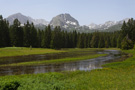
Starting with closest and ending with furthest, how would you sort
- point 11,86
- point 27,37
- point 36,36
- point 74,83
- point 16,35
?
point 11,86 < point 74,83 < point 16,35 < point 27,37 < point 36,36

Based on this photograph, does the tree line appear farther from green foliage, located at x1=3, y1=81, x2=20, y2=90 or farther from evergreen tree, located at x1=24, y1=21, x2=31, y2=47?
green foliage, located at x1=3, y1=81, x2=20, y2=90

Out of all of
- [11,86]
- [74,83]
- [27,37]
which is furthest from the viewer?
[27,37]

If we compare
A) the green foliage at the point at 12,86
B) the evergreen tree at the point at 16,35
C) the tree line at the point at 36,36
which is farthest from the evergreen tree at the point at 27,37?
the green foliage at the point at 12,86

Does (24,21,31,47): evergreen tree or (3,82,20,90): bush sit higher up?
(24,21,31,47): evergreen tree

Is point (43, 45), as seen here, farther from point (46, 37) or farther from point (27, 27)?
point (27, 27)

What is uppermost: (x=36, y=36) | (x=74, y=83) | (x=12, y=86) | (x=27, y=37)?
(x=36, y=36)

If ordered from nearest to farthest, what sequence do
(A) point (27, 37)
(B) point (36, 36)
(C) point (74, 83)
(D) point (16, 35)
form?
1. (C) point (74, 83)
2. (D) point (16, 35)
3. (A) point (27, 37)
4. (B) point (36, 36)

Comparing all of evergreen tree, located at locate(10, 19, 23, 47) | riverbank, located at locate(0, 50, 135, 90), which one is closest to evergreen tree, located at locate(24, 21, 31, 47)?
evergreen tree, located at locate(10, 19, 23, 47)

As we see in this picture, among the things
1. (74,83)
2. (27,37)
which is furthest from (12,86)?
(27,37)

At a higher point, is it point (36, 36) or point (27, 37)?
point (36, 36)

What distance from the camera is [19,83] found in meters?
18.4

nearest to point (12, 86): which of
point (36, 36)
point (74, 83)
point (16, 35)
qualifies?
point (74, 83)

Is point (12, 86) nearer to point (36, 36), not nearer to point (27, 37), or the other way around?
point (27, 37)

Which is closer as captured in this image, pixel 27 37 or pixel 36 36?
pixel 27 37
